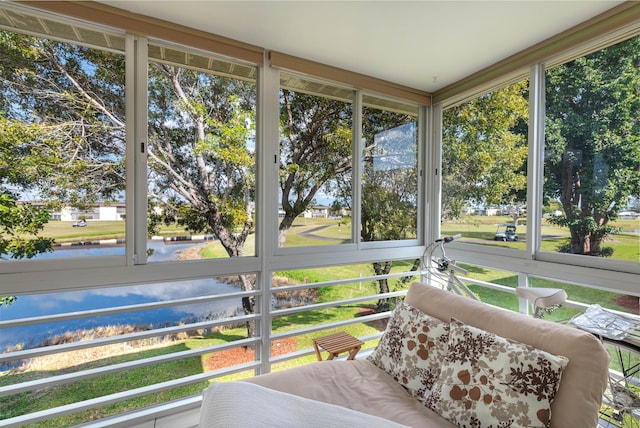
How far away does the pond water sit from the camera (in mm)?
1637

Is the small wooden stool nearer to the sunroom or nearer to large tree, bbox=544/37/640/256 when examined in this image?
the sunroom

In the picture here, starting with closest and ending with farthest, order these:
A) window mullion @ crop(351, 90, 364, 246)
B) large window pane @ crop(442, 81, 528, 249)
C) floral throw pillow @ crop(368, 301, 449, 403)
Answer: floral throw pillow @ crop(368, 301, 449, 403) < large window pane @ crop(442, 81, 528, 249) < window mullion @ crop(351, 90, 364, 246)

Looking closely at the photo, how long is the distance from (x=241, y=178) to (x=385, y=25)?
141cm

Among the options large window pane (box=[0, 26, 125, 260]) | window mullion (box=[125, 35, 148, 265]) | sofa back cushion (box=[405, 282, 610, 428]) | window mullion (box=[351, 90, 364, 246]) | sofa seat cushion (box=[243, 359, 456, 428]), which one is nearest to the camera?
sofa back cushion (box=[405, 282, 610, 428])

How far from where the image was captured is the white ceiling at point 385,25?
1.65m

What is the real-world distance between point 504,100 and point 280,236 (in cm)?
216

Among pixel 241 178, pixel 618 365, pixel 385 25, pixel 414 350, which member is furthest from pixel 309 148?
pixel 618 365

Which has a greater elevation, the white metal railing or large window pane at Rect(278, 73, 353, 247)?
large window pane at Rect(278, 73, 353, 247)

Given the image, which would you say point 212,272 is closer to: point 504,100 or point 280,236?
point 280,236

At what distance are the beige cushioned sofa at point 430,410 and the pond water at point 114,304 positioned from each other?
91 cm

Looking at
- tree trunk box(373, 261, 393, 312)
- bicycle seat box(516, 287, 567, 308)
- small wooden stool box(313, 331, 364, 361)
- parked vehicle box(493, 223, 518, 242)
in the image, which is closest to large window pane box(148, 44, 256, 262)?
small wooden stool box(313, 331, 364, 361)

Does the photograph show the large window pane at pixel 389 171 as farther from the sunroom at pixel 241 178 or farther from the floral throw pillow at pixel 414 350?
the floral throw pillow at pixel 414 350

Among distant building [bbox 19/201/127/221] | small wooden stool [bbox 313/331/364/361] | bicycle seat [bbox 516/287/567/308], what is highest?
distant building [bbox 19/201/127/221]

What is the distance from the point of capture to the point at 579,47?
187 cm
